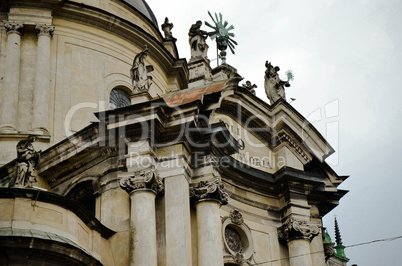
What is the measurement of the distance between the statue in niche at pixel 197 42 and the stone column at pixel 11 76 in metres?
6.12

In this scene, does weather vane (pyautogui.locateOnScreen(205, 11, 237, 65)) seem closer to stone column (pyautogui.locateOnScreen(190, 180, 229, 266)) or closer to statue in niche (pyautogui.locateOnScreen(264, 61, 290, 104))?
statue in niche (pyautogui.locateOnScreen(264, 61, 290, 104))

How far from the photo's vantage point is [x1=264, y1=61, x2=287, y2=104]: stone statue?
2300cm

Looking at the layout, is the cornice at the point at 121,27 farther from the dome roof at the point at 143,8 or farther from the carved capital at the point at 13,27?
the dome roof at the point at 143,8

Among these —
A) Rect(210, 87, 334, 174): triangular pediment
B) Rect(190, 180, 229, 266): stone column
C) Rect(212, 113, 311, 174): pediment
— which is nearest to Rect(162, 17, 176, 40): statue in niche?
Rect(210, 87, 334, 174): triangular pediment

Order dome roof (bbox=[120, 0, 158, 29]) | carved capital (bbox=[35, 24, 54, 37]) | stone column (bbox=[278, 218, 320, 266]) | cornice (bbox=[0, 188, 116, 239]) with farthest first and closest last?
1. dome roof (bbox=[120, 0, 158, 29])
2. carved capital (bbox=[35, 24, 54, 37])
3. stone column (bbox=[278, 218, 320, 266])
4. cornice (bbox=[0, 188, 116, 239])

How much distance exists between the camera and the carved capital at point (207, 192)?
17.9m

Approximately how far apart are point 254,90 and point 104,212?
25.8ft

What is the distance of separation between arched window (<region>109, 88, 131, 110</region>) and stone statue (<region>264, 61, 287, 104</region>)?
4.97m

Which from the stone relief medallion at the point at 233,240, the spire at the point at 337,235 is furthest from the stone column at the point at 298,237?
the spire at the point at 337,235

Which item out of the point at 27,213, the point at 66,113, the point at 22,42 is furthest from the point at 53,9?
the point at 27,213

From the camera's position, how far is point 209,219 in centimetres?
1764

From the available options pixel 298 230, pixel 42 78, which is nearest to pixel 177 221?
pixel 298 230

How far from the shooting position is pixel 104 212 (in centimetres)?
1786

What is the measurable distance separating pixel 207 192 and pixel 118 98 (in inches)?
342
